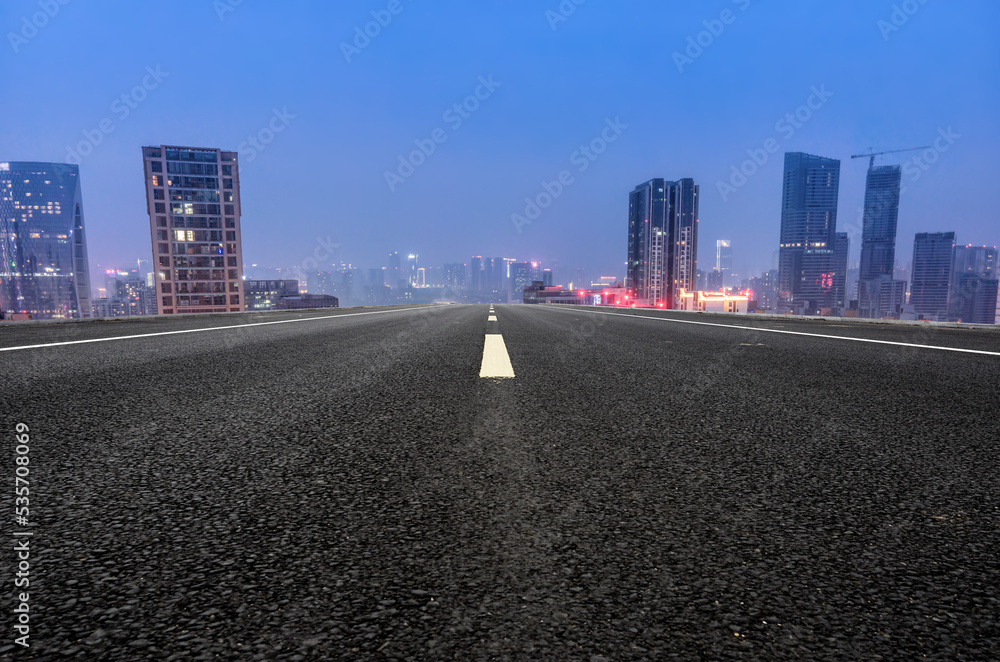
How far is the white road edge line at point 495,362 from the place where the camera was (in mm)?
3396

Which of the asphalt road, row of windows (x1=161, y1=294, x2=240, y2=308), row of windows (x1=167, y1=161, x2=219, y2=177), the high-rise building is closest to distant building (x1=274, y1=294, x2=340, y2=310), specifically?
row of windows (x1=161, y1=294, x2=240, y2=308)

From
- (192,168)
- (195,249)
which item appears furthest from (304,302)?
(192,168)

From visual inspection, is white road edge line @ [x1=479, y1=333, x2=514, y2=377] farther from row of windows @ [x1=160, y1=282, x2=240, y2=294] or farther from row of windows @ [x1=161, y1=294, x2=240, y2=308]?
row of windows @ [x1=160, y1=282, x2=240, y2=294]

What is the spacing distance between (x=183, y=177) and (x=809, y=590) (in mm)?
121341

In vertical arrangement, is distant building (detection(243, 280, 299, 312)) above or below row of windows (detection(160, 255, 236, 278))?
below

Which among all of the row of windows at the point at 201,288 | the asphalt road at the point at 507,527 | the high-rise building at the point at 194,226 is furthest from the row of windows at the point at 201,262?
the asphalt road at the point at 507,527

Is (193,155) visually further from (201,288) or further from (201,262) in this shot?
(201,288)

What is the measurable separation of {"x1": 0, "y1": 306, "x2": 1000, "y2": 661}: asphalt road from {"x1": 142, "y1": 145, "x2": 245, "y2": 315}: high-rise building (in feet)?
356

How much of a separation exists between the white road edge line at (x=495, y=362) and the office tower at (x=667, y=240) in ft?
530

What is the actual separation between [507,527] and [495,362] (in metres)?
2.79

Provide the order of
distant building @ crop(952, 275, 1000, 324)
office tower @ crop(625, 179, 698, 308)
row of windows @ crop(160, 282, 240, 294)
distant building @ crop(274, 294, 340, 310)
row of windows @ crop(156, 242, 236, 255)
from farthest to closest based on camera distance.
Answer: distant building @ crop(952, 275, 1000, 324), office tower @ crop(625, 179, 698, 308), distant building @ crop(274, 294, 340, 310), row of windows @ crop(160, 282, 240, 294), row of windows @ crop(156, 242, 236, 255)

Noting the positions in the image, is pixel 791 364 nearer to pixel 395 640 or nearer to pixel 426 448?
pixel 426 448

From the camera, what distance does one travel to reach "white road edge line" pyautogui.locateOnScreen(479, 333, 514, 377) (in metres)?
3.40

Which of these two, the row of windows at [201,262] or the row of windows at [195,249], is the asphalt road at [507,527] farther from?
the row of windows at [195,249]
